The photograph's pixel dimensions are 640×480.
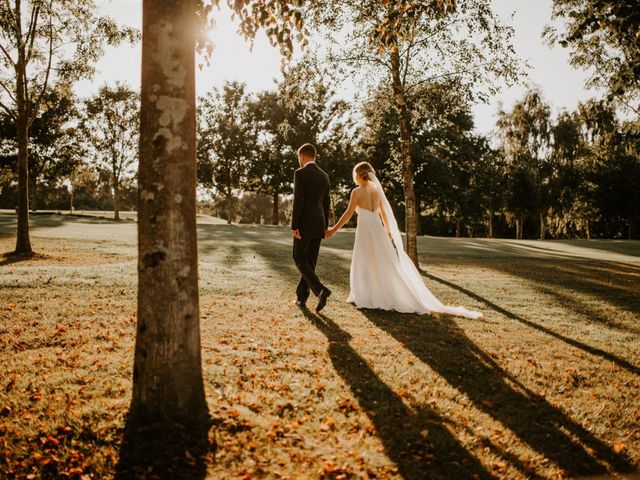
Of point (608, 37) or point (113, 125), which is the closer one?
point (608, 37)

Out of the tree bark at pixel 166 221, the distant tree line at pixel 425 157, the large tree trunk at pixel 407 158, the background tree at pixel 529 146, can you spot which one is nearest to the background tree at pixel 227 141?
the distant tree line at pixel 425 157

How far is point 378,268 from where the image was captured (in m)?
8.55

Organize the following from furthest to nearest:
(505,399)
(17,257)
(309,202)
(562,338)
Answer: (17,257) → (309,202) → (562,338) → (505,399)

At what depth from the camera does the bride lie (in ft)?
27.7

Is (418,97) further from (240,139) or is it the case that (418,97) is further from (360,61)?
(240,139)

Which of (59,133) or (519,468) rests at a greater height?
(59,133)

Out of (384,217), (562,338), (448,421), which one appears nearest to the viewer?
(448,421)

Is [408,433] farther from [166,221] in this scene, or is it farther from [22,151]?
[22,151]

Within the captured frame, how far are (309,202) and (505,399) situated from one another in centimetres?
462

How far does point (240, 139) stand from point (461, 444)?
49.1 meters

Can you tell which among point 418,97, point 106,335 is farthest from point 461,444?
point 418,97

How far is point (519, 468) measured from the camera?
134 inches

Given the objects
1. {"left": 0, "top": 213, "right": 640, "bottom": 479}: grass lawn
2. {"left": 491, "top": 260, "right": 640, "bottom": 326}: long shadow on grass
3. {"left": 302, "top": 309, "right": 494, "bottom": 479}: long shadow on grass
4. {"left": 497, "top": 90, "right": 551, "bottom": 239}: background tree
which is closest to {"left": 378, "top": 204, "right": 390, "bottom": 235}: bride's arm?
{"left": 0, "top": 213, "right": 640, "bottom": 479}: grass lawn

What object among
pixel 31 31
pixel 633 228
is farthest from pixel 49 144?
pixel 633 228
